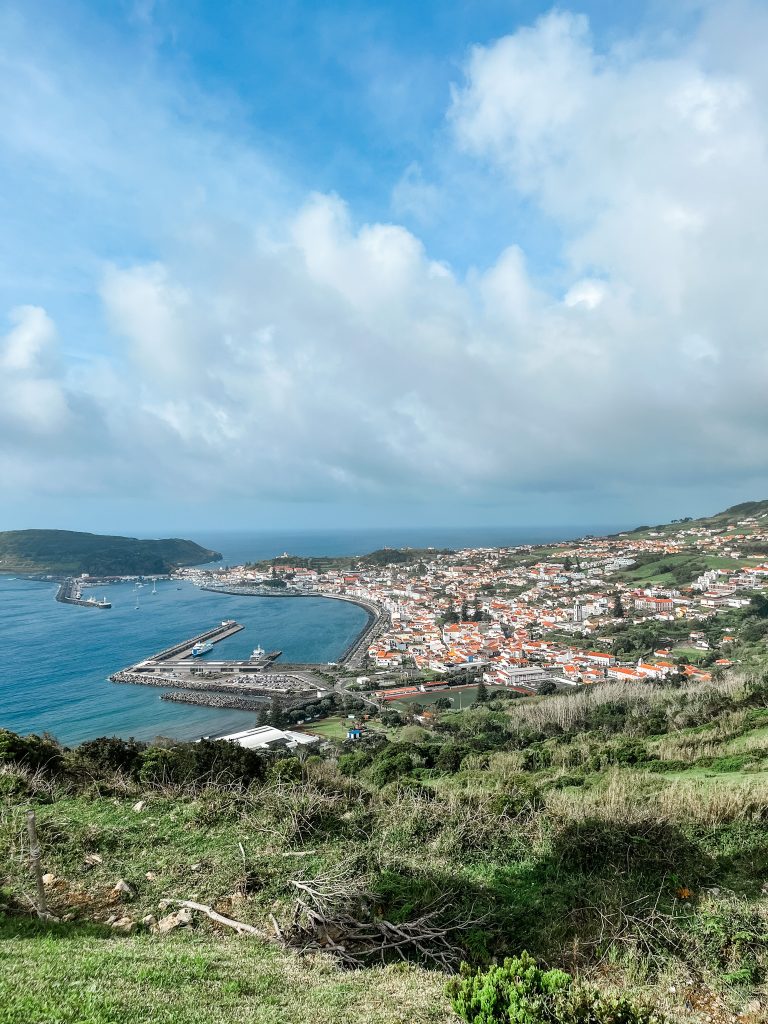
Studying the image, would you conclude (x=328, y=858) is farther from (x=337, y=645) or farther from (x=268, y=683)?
(x=337, y=645)

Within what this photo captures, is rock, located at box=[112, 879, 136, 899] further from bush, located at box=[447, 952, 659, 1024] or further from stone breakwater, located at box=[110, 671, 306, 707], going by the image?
stone breakwater, located at box=[110, 671, 306, 707]

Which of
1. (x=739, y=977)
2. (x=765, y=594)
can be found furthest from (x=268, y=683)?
(x=765, y=594)

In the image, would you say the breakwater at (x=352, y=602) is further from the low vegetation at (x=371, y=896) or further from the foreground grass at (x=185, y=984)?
the foreground grass at (x=185, y=984)

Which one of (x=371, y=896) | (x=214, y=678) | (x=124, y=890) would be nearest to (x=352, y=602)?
(x=214, y=678)

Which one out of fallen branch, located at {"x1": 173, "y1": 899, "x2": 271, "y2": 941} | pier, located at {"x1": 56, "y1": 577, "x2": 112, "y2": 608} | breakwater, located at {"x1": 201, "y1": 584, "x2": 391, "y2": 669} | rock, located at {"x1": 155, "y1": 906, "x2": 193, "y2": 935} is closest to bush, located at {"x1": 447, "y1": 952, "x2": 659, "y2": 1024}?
fallen branch, located at {"x1": 173, "y1": 899, "x2": 271, "y2": 941}

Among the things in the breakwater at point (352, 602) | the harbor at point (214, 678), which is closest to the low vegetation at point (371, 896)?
the harbor at point (214, 678)
